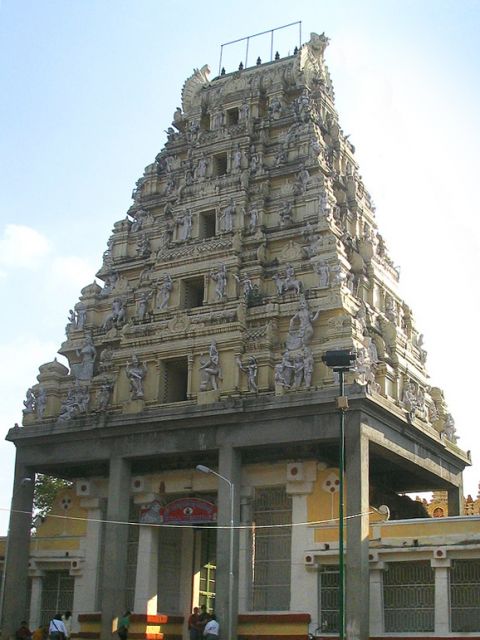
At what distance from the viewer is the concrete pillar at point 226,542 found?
34844 millimetres

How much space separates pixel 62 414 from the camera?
138 ft

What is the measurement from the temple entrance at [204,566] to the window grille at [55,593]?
214 inches

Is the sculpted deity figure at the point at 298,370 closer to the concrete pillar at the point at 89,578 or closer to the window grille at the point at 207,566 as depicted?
the window grille at the point at 207,566

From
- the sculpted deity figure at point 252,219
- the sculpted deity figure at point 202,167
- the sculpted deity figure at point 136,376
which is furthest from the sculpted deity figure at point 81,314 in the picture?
the sculpted deity figure at point 252,219

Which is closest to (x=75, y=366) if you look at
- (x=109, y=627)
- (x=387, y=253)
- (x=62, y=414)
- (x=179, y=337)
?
(x=62, y=414)

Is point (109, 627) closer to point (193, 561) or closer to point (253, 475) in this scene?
point (193, 561)

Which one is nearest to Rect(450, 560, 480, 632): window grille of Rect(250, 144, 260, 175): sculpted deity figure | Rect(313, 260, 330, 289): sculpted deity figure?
Rect(313, 260, 330, 289): sculpted deity figure

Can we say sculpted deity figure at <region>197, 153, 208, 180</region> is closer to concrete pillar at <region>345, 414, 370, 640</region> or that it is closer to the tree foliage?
concrete pillar at <region>345, 414, 370, 640</region>

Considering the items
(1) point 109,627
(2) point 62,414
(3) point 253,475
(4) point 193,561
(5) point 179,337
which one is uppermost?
(5) point 179,337

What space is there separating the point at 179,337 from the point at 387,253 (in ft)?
38.9

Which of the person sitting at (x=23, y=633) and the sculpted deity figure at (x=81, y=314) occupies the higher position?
the sculpted deity figure at (x=81, y=314)

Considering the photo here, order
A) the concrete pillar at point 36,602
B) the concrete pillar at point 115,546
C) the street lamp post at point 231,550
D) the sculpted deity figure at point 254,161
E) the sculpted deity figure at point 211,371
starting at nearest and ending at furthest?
the street lamp post at point 231,550, the concrete pillar at point 115,546, the sculpted deity figure at point 211,371, the concrete pillar at point 36,602, the sculpted deity figure at point 254,161

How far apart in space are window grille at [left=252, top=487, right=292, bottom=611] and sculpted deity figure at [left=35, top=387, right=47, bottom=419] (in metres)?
11.1

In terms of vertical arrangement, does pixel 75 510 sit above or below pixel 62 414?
below
